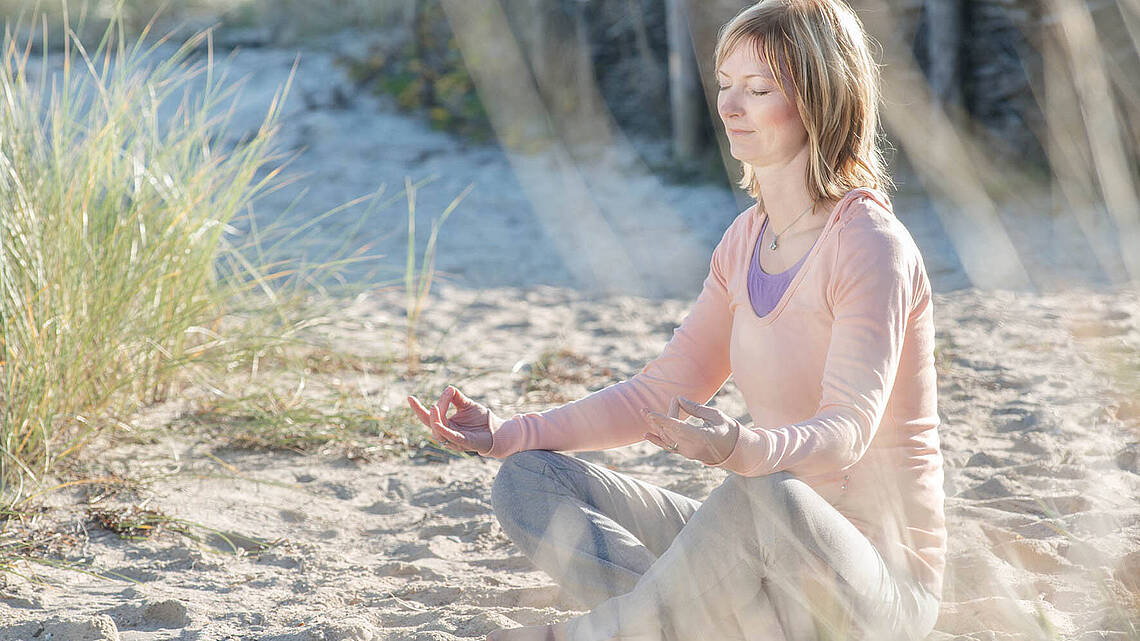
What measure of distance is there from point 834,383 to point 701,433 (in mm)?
265

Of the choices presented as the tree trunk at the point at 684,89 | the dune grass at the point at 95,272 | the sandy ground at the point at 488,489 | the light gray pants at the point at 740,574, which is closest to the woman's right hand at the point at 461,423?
the light gray pants at the point at 740,574

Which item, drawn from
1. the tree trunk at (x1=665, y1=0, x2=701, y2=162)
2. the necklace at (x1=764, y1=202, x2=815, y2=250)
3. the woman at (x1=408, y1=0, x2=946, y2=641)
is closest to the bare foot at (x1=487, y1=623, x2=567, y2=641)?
the woman at (x1=408, y1=0, x2=946, y2=641)

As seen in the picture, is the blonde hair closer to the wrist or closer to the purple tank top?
the purple tank top

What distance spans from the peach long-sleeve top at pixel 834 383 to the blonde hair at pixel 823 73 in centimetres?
7

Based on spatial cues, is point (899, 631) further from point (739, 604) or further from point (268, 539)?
point (268, 539)

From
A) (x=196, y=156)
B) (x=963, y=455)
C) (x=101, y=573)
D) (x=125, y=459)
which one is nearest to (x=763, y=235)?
(x=963, y=455)

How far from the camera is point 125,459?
114 inches

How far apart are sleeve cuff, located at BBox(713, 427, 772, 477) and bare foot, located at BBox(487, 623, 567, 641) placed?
0.45m

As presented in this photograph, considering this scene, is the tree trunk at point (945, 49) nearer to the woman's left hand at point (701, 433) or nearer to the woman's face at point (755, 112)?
the woman's face at point (755, 112)

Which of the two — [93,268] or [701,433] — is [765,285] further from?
[93,268]

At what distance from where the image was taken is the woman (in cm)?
155

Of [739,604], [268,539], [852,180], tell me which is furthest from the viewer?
[268,539]

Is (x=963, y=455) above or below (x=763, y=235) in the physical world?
below

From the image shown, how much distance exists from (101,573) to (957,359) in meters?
2.79
